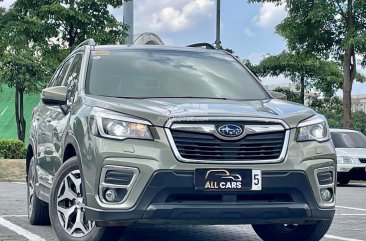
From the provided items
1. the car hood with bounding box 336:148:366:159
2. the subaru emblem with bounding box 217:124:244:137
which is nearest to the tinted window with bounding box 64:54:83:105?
the subaru emblem with bounding box 217:124:244:137

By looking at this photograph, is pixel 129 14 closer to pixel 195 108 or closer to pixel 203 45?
pixel 203 45

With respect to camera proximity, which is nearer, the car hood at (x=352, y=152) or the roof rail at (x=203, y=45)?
the roof rail at (x=203, y=45)

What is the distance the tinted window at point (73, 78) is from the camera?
637 centimetres

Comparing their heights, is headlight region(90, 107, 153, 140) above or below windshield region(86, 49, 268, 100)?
below

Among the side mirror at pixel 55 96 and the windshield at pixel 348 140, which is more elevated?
the side mirror at pixel 55 96

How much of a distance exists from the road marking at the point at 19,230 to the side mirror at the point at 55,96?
1.34 meters

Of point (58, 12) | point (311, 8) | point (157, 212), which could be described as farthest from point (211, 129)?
point (311, 8)

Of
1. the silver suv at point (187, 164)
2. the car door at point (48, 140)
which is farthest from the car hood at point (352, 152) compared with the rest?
the silver suv at point (187, 164)

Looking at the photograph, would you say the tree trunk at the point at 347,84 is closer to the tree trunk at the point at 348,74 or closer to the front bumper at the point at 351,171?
the tree trunk at the point at 348,74

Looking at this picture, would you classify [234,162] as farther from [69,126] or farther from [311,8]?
[311,8]

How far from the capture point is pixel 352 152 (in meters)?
18.6

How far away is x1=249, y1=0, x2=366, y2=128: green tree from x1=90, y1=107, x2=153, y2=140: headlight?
19.7 m

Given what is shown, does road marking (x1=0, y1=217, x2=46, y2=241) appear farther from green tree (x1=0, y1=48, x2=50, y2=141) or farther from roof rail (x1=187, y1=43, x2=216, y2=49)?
green tree (x1=0, y1=48, x2=50, y2=141)

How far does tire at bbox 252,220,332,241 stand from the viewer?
19.5 ft
